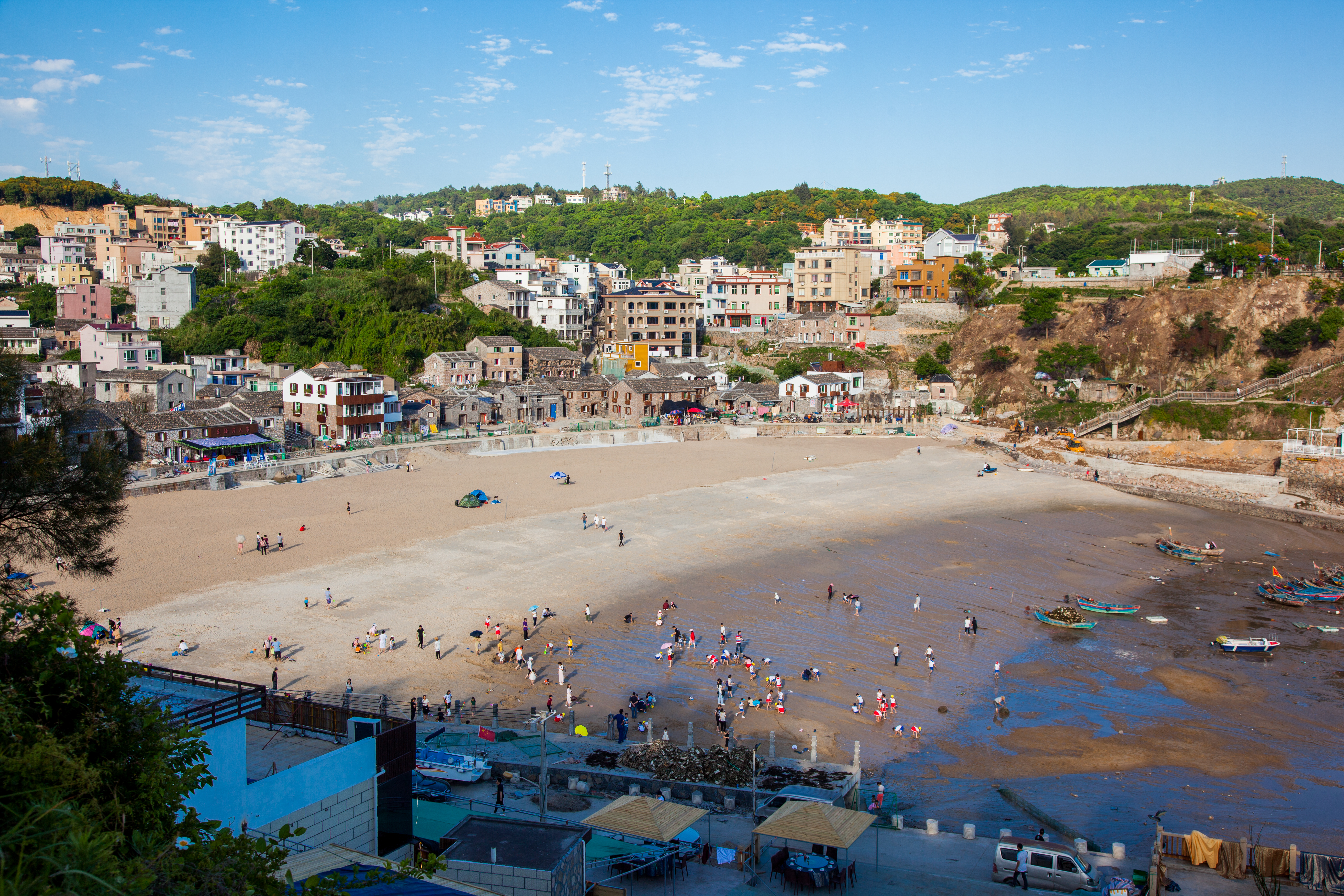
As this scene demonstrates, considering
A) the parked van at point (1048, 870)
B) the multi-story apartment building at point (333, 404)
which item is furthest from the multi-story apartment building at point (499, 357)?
the parked van at point (1048, 870)

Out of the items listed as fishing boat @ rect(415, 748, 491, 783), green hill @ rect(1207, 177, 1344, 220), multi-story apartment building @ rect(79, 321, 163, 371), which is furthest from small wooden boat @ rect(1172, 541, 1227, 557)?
green hill @ rect(1207, 177, 1344, 220)

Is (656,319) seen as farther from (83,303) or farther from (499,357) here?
(83,303)

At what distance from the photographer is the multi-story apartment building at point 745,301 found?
85.2 meters

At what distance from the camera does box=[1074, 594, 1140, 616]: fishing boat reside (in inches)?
1037

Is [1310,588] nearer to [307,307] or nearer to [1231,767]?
[1231,767]

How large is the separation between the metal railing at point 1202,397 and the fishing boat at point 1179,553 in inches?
874

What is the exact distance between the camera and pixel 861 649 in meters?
23.6

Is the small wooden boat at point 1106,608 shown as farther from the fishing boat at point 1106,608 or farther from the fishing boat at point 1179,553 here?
the fishing boat at point 1179,553

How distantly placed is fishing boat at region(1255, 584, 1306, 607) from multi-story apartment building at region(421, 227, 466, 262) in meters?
76.9

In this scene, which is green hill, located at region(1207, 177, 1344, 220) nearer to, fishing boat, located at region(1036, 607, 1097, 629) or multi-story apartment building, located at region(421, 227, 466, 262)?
multi-story apartment building, located at region(421, 227, 466, 262)

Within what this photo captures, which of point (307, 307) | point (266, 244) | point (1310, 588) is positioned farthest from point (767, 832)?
point (266, 244)

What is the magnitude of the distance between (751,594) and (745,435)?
31322 millimetres

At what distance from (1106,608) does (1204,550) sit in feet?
29.0

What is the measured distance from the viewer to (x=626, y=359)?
72562 millimetres
